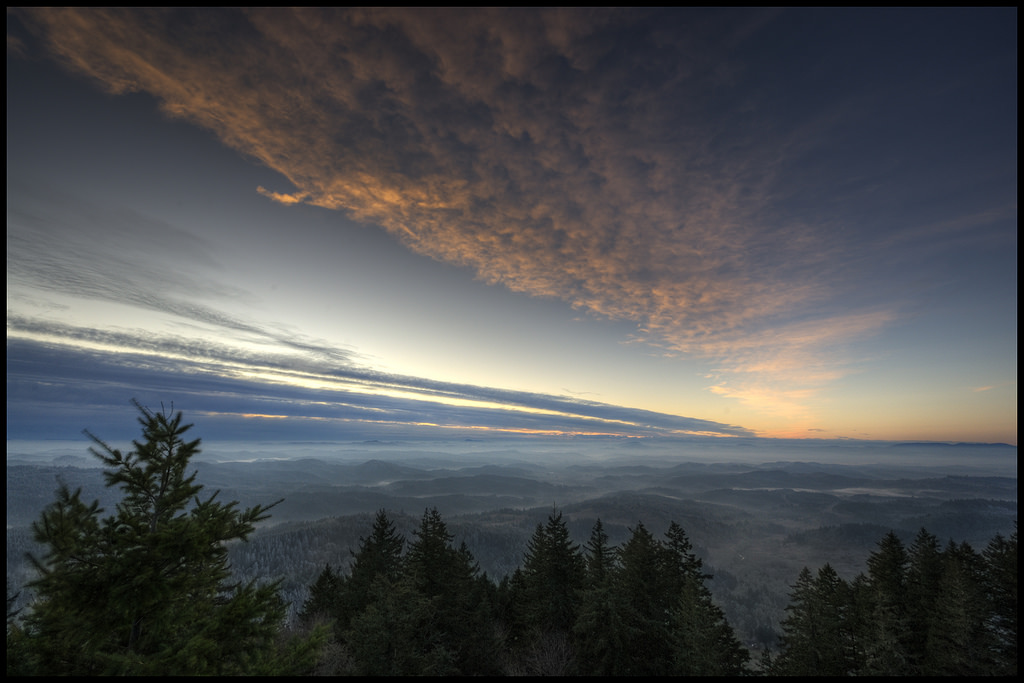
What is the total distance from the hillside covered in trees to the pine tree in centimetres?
5

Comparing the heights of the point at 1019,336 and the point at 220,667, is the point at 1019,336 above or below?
above

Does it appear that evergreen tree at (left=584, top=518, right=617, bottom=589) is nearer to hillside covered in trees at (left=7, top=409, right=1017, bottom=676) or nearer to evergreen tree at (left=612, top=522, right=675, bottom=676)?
hillside covered in trees at (left=7, top=409, right=1017, bottom=676)

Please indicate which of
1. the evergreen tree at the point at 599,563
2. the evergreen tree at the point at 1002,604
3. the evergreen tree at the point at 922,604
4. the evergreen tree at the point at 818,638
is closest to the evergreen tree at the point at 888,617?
the evergreen tree at the point at 922,604

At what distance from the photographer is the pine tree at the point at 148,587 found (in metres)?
12.0

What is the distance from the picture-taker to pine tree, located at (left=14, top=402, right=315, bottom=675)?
39.2ft

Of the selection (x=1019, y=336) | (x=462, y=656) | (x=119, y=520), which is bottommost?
(x=462, y=656)

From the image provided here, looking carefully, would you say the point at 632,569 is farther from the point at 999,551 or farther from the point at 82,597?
the point at 82,597

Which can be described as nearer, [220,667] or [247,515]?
[220,667]

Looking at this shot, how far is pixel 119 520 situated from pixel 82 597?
215cm

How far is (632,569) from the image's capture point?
116 feet

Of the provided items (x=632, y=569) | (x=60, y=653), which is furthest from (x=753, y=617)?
(x=60, y=653)

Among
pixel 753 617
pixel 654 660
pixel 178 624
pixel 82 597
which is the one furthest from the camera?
pixel 753 617

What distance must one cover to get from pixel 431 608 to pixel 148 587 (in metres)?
22.2

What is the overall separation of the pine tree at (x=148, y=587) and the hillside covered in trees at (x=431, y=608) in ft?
0.15
